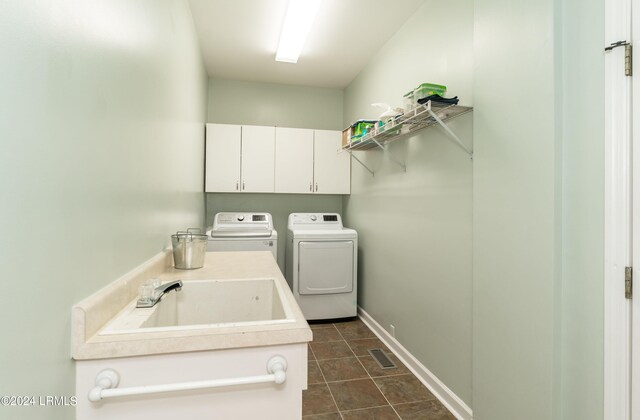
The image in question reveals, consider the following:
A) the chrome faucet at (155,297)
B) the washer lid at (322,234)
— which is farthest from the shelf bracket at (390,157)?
the chrome faucet at (155,297)

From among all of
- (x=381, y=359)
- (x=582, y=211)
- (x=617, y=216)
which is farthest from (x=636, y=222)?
(x=381, y=359)

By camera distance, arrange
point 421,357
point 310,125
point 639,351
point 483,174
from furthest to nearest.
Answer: point 310,125, point 421,357, point 483,174, point 639,351

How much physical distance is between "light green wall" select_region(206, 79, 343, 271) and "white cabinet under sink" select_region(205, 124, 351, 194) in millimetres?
318

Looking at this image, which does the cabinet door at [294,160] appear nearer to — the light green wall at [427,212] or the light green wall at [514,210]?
the light green wall at [427,212]

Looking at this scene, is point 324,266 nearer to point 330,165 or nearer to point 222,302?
point 330,165

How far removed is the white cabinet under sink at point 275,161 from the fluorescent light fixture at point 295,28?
891 millimetres

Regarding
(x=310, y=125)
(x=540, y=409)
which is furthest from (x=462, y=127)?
(x=310, y=125)

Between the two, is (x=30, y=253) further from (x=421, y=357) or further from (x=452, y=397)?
(x=421, y=357)

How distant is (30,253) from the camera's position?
0.62 meters

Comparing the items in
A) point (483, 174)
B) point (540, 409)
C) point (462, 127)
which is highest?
point (462, 127)

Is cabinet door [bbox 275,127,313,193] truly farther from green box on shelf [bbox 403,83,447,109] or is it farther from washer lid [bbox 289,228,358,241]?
green box on shelf [bbox 403,83,447,109]

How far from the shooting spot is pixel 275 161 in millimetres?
3762

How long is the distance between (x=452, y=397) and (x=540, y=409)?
0.68 m

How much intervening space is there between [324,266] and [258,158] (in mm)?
1486
